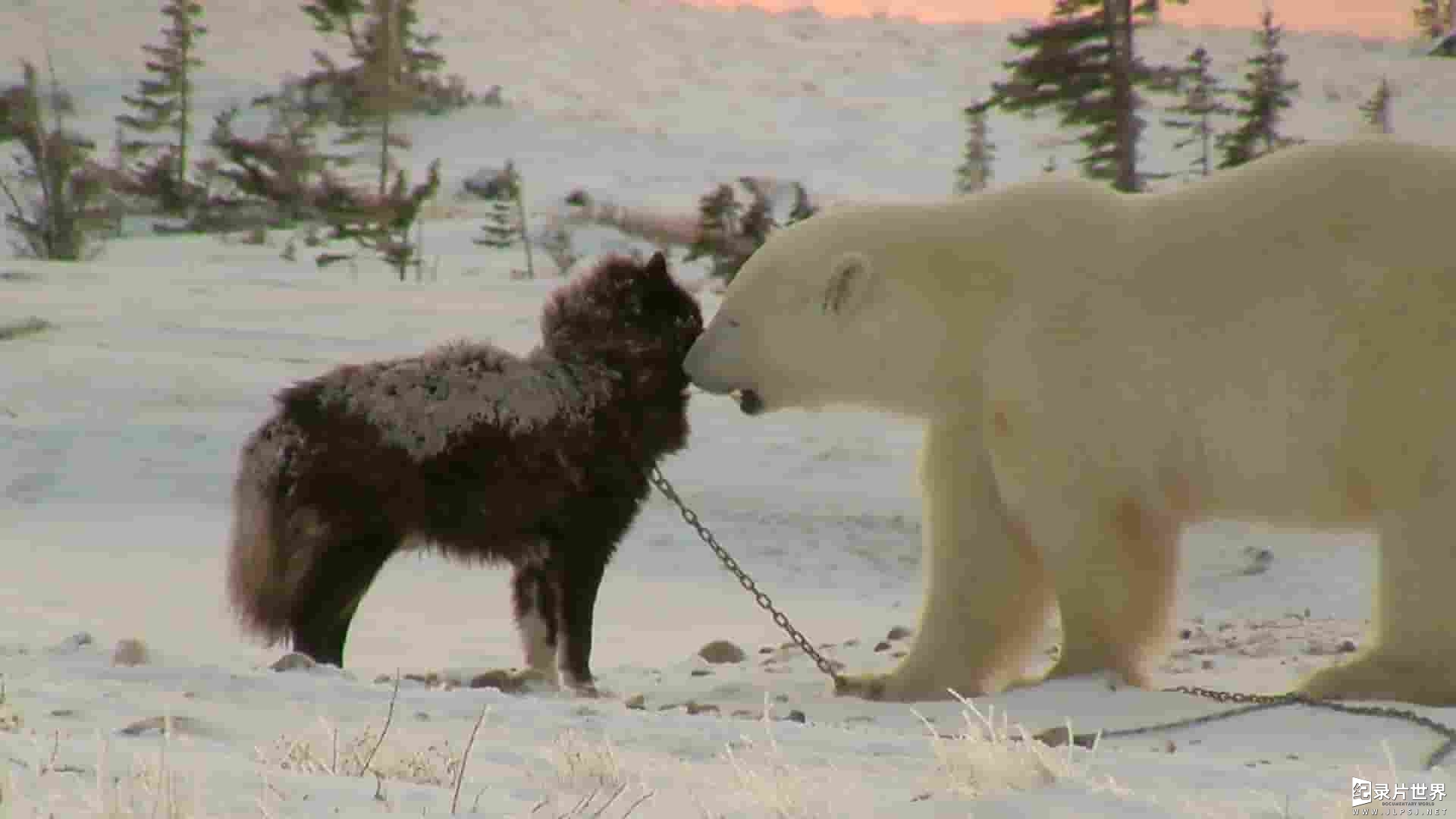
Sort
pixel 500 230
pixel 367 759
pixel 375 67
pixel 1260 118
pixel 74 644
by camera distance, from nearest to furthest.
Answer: pixel 367 759, pixel 74 644, pixel 500 230, pixel 1260 118, pixel 375 67

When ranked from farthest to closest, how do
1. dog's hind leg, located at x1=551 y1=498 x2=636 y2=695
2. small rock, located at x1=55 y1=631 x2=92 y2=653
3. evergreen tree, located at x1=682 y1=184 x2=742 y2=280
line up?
evergreen tree, located at x1=682 y1=184 x2=742 y2=280 < dog's hind leg, located at x1=551 y1=498 x2=636 y2=695 < small rock, located at x1=55 y1=631 x2=92 y2=653

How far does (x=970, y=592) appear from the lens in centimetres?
581

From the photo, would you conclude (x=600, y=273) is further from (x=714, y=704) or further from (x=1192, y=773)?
(x=1192, y=773)

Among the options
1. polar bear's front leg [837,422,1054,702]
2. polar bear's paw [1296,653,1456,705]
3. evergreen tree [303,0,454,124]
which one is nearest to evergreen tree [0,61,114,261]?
evergreen tree [303,0,454,124]

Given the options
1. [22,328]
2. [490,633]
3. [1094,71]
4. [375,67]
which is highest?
[1094,71]

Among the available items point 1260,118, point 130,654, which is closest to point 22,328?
point 130,654

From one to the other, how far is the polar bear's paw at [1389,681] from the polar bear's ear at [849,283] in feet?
6.40

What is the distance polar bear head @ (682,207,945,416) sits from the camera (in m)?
5.81

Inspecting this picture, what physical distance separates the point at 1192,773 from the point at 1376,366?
213 centimetres

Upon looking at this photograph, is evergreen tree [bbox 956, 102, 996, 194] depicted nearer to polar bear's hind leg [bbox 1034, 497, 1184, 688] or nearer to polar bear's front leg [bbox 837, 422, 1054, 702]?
polar bear's front leg [bbox 837, 422, 1054, 702]

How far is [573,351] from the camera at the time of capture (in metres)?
6.53

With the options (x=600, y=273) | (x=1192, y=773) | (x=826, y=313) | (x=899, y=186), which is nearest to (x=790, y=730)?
(x=1192, y=773)

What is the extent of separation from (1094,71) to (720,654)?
15.4 meters

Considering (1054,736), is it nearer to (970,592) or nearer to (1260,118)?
(970,592)
